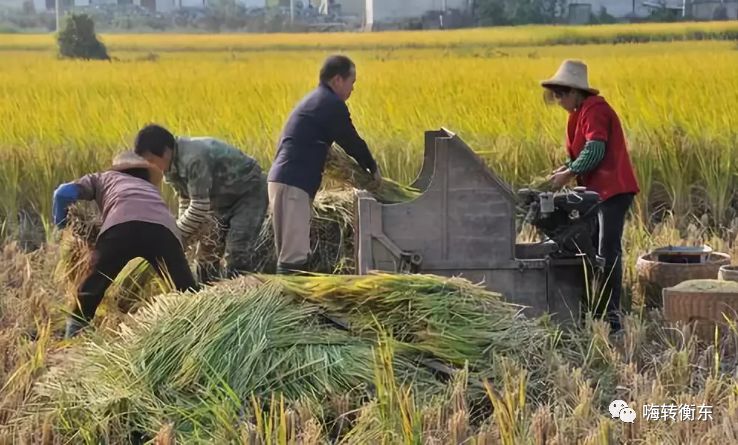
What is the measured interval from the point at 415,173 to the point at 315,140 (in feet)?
7.01

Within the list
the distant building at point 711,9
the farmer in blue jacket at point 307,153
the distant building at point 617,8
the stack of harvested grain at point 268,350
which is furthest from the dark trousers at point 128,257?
the distant building at point 711,9

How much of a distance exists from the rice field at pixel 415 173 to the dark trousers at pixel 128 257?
128 mm

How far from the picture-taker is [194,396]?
3324 mm

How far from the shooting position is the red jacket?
4.58 m

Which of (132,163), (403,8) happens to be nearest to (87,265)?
(132,163)

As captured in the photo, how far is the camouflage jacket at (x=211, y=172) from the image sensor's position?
462 cm

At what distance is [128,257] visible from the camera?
4.14m

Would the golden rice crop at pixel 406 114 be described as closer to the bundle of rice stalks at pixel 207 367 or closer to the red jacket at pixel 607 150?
the red jacket at pixel 607 150

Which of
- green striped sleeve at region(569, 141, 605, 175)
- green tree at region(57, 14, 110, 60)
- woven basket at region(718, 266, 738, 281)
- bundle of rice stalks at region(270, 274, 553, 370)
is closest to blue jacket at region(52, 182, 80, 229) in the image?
bundle of rice stalks at region(270, 274, 553, 370)

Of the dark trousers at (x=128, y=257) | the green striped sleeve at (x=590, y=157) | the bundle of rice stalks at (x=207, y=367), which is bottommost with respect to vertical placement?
the bundle of rice stalks at (x=207, y=367)

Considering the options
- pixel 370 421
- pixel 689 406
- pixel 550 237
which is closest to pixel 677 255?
pixel 550 237

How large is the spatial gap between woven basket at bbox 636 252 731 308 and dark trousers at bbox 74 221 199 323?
2005 millimetres

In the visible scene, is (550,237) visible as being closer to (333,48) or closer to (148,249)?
(148,249)

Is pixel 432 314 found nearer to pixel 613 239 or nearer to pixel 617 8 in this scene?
pixel 613 239
